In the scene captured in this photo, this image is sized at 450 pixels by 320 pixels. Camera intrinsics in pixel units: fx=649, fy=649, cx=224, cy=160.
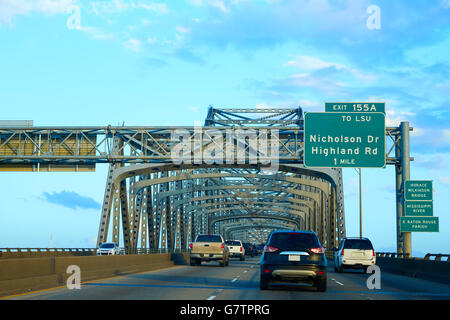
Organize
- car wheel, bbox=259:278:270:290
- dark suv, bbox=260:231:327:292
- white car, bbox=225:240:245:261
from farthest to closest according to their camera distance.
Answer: white car, bbox=225:240:245:261
car wheel, bbox=259:278:270:290
dark suv, bbox=260:231:327:292

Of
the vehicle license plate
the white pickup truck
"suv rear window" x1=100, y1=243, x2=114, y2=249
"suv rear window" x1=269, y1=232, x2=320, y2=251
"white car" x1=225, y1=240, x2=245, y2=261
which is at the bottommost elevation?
"white car" x1=225, y1=240, x2=245, y2=261

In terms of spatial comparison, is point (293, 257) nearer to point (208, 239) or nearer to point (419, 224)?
point (419, 224)

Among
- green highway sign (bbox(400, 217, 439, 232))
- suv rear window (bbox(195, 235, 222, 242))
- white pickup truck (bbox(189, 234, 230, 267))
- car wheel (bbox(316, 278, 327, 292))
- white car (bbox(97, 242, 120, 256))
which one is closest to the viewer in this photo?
car wheel (bbox(316, 278, 327, 292))

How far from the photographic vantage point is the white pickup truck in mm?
37562

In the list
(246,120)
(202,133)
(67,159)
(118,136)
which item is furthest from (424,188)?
(246,120)

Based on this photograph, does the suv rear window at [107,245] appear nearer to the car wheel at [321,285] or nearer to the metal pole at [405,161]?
the metal pole at [405,161]

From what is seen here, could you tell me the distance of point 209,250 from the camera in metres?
37.7

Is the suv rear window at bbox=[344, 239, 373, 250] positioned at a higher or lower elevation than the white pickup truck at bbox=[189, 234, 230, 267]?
higher

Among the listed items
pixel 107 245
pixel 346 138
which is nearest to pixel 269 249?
pixel 346 138

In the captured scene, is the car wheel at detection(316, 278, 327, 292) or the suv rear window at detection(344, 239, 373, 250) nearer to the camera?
the car wheel at detection(316, 278, 327, 292)

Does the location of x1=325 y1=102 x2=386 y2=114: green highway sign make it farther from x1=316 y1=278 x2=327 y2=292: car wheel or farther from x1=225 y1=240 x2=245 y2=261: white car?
x1=225 y1=240 x2=245 y2=261: white car

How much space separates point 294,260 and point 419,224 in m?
18.9

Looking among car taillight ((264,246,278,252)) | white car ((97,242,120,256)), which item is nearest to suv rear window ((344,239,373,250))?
car taillight ((264,246,278,252))

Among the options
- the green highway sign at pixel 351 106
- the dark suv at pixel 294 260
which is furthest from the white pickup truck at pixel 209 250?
the dark suv at pixel 294 260
